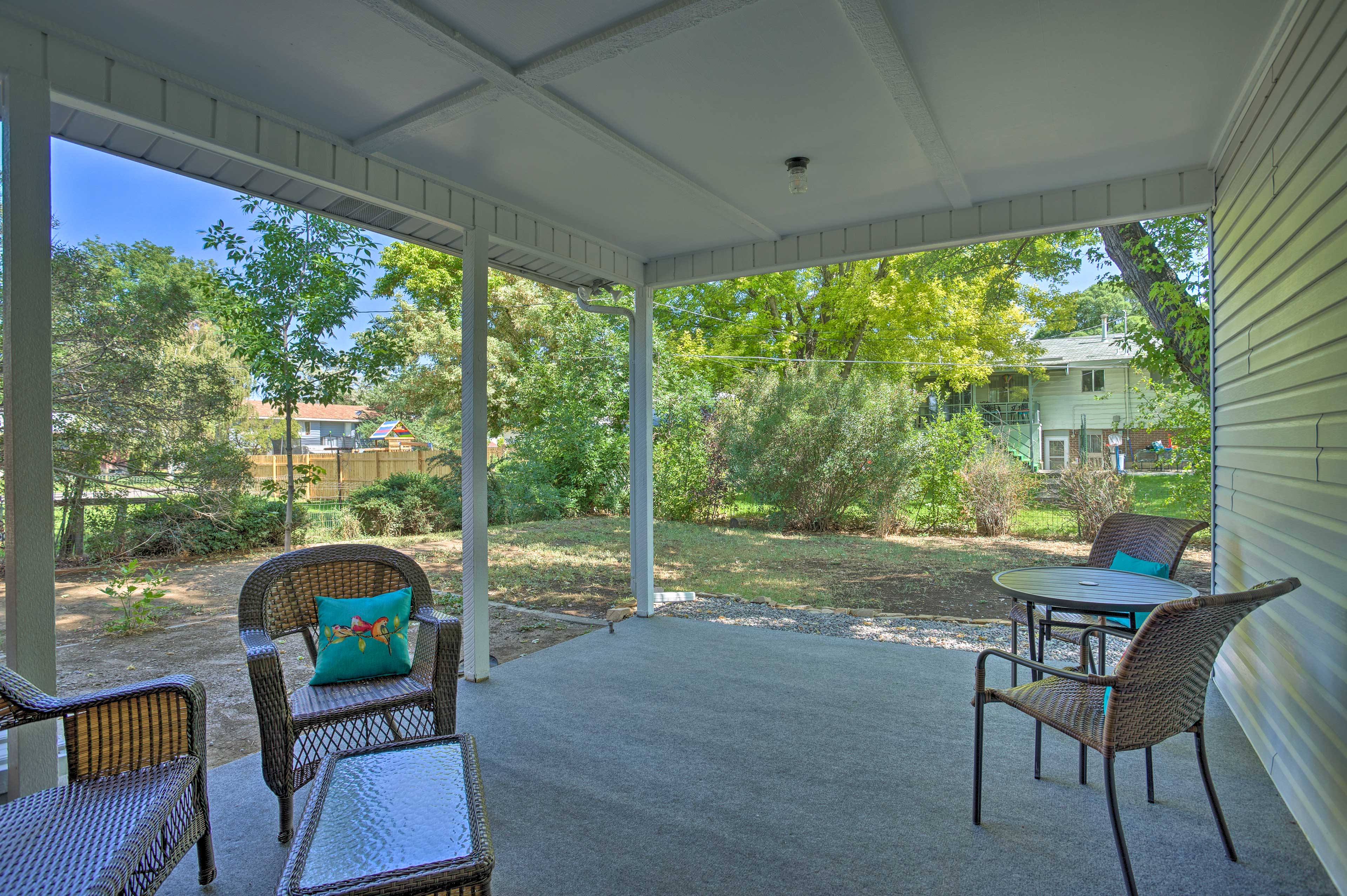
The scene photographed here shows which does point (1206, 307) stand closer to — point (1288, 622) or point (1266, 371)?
point (1266, 371)

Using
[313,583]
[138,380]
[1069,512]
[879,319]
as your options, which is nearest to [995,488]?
[1069,512]

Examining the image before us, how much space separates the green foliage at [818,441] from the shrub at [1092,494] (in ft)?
5.93

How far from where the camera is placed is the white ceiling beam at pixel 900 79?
2053mm

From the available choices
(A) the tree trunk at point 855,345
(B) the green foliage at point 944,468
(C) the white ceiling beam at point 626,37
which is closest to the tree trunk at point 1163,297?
(B) the green foliage at point 944,468

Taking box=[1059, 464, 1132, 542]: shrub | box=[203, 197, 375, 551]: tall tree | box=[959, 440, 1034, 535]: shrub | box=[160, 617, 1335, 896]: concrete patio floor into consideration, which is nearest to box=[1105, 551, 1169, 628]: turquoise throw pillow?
box=[160, 617, 1335, 896]: concrete patio floor

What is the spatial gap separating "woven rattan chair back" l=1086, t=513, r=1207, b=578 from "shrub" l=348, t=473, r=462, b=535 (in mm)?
5847

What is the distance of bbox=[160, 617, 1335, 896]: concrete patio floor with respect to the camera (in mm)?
1926

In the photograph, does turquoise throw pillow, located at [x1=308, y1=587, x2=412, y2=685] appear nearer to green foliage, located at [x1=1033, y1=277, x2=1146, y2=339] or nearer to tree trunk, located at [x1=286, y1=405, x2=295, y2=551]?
tree trunk, located at [x1=286, y1=405, x2=295, y2=551]

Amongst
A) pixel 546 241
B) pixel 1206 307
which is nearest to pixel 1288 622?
pixel 1206 307

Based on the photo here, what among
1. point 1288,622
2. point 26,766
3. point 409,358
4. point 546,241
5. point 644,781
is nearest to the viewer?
point 26,766

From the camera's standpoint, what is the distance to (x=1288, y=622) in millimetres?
2340

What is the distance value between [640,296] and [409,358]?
15.6 ft

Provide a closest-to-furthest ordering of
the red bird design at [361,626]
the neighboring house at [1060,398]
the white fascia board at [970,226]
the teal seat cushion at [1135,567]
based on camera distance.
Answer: the red bird design at [361,626] → the teal seat cushion at [1135,567] → the white fascia board at [970,226] → the neighboring house at [1060,398]

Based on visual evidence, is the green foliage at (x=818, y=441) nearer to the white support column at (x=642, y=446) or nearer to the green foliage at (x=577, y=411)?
the green foliage at (x=577, y=411)
